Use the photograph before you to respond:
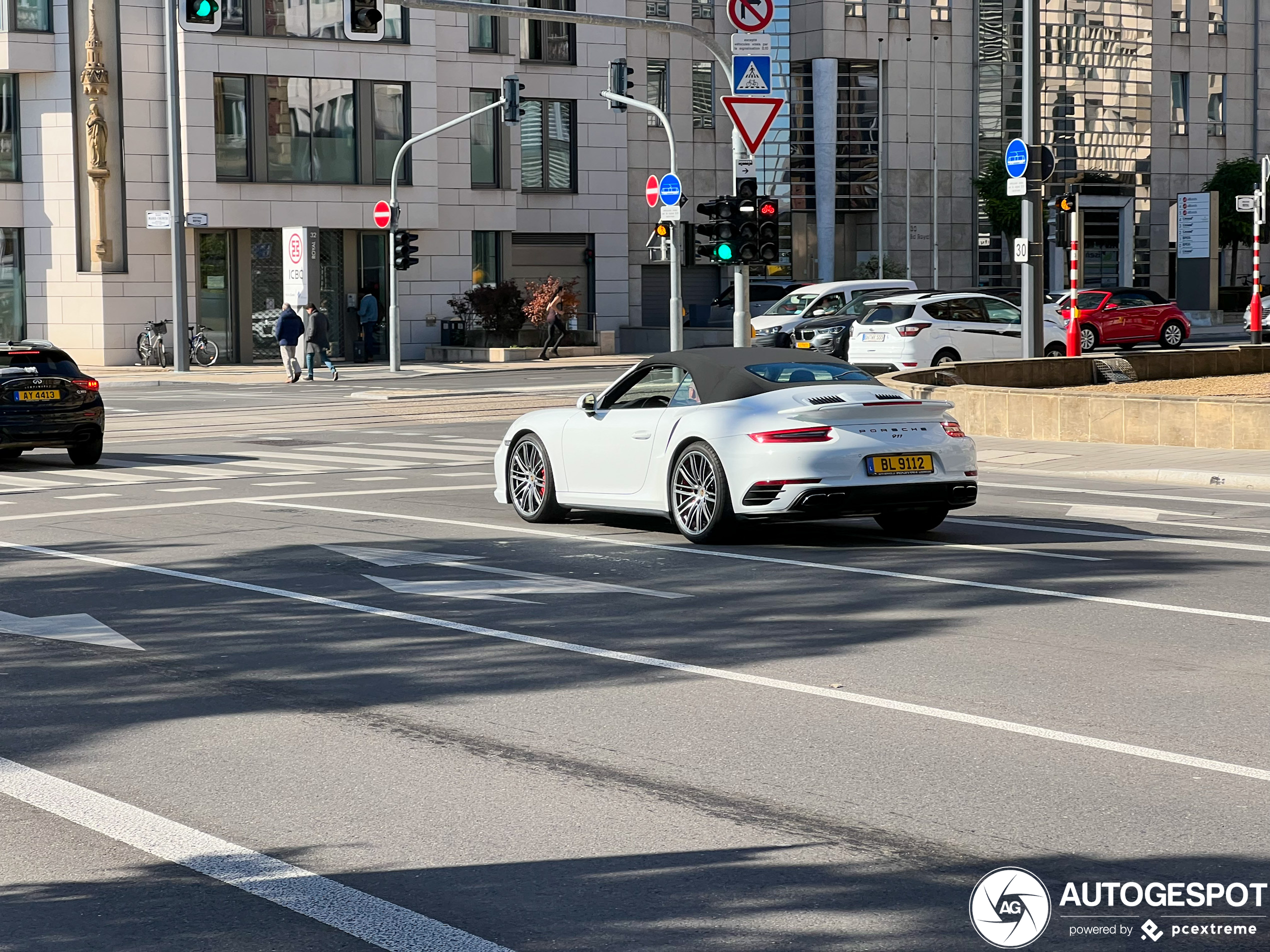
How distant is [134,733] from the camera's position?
695 centimetres

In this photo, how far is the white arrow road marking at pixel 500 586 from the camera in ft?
33.9

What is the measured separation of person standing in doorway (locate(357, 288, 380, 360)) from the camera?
157 ft

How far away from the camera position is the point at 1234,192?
6981 centimetres

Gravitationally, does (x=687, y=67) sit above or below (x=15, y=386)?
above

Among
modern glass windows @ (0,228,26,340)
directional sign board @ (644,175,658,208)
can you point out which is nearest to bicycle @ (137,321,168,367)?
modern glass windows @ (0,228,26,340)

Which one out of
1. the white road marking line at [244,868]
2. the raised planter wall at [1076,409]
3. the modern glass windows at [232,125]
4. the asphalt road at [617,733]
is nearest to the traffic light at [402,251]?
the modern glass windows at [232,125]

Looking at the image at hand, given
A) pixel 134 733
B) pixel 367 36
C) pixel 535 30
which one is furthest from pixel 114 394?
pixel 134 733

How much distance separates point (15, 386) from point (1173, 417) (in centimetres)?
1227

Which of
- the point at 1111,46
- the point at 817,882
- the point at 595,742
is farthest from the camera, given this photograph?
the point at 1111,46

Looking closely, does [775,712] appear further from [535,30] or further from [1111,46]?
[1111,46]

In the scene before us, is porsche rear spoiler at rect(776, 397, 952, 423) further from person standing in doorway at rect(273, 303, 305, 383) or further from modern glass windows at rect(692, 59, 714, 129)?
modern glass windows at rect(692, 59, 714, 129)

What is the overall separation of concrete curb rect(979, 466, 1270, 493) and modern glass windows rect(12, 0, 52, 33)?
34.5 meters

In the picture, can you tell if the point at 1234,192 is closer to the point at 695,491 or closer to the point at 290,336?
the point at 290,336

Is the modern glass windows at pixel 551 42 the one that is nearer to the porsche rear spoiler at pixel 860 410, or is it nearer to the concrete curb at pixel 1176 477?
the concrete curb at pixel 1176 477
